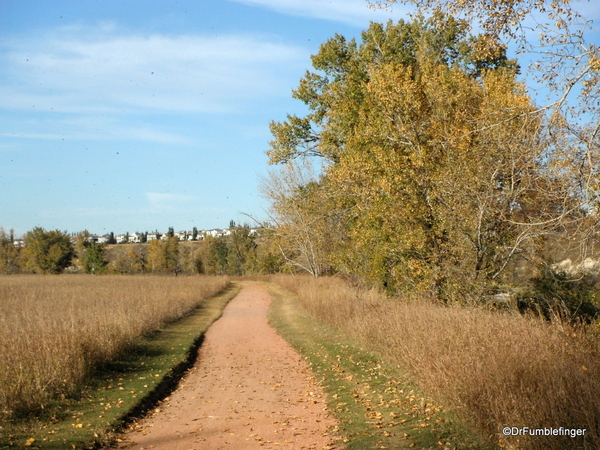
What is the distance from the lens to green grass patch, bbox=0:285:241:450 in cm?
817

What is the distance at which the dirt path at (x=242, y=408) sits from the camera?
8.36m

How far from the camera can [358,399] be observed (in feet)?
34.9

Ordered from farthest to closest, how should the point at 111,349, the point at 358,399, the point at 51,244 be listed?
the point at 51,244
the point at 111,349
the point at 358,399

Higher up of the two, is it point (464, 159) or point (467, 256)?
point (464, 159)

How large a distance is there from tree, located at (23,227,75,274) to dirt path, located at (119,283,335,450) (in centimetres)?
7209

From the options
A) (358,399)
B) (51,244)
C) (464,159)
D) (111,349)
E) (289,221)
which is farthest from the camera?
(51,244)

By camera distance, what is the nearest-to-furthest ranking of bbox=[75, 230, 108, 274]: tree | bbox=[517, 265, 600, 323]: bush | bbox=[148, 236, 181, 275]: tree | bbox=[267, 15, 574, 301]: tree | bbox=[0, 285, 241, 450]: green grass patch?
1. bbox=[0, 285, 241, 450]: green grass patch
2. bbox=[267, 15, 574, 301]: tree
3. bbox=[517, 265, 600, 323]: bush
4. bbox=[75, 230, 108, 274]: tree
5. bbox=[148, 236, 181, 275]: tree

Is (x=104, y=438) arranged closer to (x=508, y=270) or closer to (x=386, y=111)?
(x=508, y=270)

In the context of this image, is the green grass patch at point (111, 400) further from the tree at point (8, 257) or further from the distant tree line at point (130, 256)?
the tree at point (8, 257)

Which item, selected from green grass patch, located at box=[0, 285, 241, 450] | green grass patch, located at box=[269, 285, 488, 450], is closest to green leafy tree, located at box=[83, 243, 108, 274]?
green grass patch, located at box=[0, 285, 241, 450]

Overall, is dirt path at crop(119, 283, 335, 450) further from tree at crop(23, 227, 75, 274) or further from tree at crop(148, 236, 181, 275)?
tree at crop(148, 236, 181, 275)

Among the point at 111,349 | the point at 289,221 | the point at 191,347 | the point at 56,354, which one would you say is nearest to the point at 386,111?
the point at 191,347

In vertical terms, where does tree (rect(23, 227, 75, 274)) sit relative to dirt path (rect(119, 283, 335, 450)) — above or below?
above

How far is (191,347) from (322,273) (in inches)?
1122
